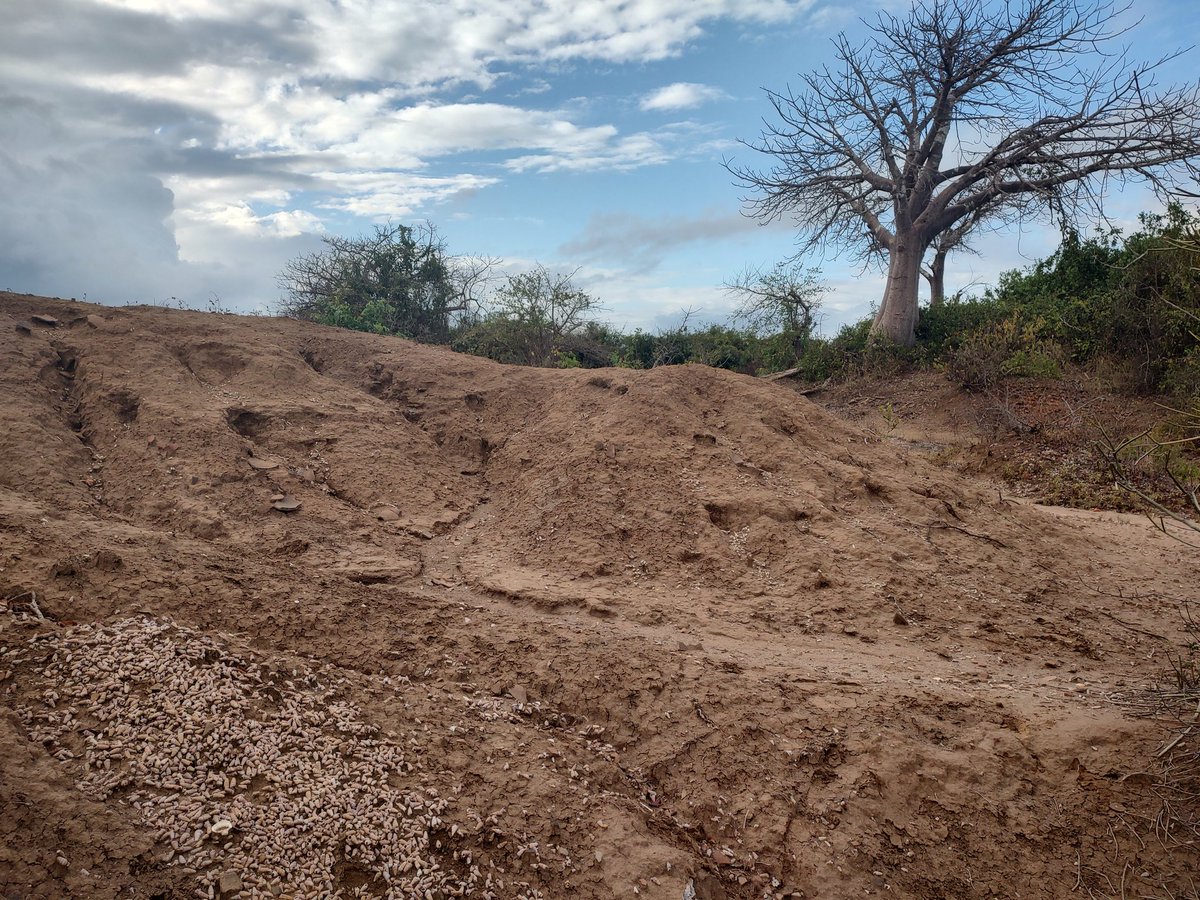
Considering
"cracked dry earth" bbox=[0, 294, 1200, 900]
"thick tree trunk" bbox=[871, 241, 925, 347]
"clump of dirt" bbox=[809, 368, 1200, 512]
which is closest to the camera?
"cracked dry earth" bbox=[0, 294, 1200, 900]

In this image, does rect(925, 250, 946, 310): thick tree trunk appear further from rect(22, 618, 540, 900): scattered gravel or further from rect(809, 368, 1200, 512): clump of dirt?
rect(22, 618, 540, 900): scattered gravel

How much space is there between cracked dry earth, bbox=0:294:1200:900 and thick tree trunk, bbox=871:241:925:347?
8505 millimetres

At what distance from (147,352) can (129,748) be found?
4209 millimetres

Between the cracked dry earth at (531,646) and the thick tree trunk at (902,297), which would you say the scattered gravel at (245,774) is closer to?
the cracked dry earth at (531,646)

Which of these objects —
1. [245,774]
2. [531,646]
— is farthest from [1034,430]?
[245,774]

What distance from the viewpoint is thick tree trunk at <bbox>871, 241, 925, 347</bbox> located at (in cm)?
1440

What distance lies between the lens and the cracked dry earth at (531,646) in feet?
8.07

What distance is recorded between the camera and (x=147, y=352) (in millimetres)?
5828

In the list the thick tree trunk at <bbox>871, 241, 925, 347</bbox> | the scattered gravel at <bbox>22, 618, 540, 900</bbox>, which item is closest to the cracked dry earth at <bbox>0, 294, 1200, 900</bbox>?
the scattered gravel at <bbox>22, 618, 540, 900</bbox>

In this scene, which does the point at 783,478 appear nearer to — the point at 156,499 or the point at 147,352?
the point at 156,499

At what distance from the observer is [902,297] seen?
14492 millimetres

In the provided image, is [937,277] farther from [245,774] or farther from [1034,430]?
[245,774]

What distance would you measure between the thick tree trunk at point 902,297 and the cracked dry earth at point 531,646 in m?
8.50

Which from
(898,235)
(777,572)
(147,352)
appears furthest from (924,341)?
(147,352)
